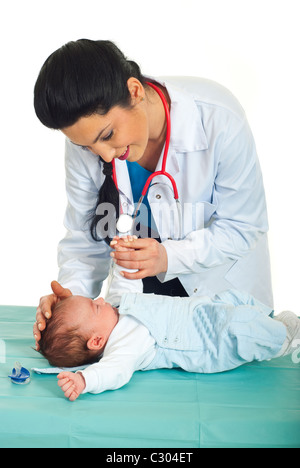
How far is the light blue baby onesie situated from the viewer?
189 centimetres

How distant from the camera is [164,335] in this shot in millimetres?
1920

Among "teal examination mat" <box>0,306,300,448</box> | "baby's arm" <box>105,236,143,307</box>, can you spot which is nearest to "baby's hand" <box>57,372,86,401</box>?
"teal examination mat" <box>0,306,300,448</box>

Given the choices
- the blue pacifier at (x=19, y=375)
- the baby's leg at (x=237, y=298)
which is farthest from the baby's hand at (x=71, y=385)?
the baby's leg at (x=237, y=298)

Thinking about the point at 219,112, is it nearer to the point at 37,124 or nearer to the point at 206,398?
the point at 206,398

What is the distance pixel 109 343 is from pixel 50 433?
0.36m

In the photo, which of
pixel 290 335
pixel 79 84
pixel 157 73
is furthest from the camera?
pixel 157 73

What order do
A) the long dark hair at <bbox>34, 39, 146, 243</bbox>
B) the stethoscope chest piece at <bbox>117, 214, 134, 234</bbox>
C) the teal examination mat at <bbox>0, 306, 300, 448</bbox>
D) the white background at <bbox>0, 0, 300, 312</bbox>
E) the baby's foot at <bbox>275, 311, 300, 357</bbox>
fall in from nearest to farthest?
the teal examination mat at <bbox>0, 306, 300, 448</bbox>
the long dark hair at <bbox>34, 39, 146, 243</bbox>
the baby's foot at <bbox>275, 311, 300, 357</bbox>
the stethoscope chest piece at <bbox>117, 214, 134, 234</bbox>
the white background at <bbox>0, 0, 300, 312</bbox>

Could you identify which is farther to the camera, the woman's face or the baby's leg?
the baby's leg

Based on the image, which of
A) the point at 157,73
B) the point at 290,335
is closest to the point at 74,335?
the point at 290,335

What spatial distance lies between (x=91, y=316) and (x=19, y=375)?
0.28m

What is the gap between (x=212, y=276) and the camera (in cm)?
226

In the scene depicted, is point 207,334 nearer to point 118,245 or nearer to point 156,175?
point 118,245

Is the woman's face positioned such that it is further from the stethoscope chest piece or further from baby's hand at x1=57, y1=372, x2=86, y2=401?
baby's hand at x1=57, y1=372, x2=86, y2=401

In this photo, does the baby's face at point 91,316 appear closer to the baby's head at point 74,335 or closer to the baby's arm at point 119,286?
the baby's head at point 74,335
